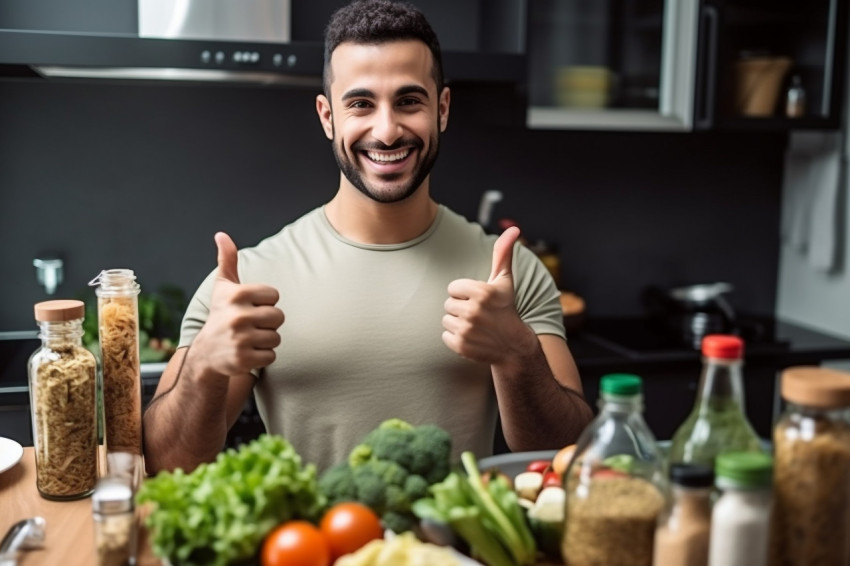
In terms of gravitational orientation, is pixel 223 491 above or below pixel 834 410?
below

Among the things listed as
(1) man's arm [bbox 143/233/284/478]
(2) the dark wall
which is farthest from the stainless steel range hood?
(1) man's arm [bbox 143/233/284/478]

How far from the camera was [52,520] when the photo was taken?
122 centimetres

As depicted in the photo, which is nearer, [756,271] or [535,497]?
[535,497]

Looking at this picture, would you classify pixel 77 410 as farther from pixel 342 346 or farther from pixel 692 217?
pixel 692 217

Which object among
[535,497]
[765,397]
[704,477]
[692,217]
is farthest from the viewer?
[692,217]

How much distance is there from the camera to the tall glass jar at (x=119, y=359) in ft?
4.34

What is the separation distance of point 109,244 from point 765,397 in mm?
1954

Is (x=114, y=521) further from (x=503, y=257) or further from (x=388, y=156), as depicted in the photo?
(x=388, y=156)

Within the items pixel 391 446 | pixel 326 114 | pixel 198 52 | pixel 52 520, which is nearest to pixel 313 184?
pixel 198 52

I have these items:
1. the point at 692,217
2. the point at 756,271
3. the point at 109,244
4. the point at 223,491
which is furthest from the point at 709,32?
the point at 223,491

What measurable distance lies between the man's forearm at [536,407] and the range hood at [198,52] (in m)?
1.12

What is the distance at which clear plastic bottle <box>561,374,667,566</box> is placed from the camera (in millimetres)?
973

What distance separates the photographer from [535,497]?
116 centimetres

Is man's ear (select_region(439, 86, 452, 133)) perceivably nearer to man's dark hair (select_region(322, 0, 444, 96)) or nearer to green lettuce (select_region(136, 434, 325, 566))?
man's dark hair (select_region(322, 0, 444, 96))
